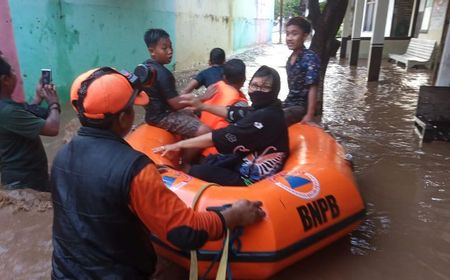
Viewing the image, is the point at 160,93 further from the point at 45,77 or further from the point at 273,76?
the point at 273,76

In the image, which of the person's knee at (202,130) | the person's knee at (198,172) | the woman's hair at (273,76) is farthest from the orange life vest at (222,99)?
the woman's hair at (273,76)

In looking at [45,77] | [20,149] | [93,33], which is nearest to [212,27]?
[93,33]

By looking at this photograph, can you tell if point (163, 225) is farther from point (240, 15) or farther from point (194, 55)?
point (240, 15)

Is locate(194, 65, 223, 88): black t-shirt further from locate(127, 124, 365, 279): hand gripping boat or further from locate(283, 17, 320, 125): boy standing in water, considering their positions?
locate(127, 124, 365, 279): hand gripping boat

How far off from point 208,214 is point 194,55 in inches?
453

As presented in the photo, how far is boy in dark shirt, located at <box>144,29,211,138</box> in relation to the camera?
10.3 feet

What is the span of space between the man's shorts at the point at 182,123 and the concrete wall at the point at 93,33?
3198 mm

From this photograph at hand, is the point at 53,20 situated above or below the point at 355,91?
above

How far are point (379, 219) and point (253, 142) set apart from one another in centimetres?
144

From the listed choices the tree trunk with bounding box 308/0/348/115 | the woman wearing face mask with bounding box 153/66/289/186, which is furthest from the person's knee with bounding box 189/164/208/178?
the tree trunk with bounding box 308/0/348/115

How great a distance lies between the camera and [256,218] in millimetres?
1929

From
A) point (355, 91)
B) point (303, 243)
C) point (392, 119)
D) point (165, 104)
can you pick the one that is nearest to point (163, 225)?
point (303, 243)

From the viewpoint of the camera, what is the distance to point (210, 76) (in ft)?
14.4

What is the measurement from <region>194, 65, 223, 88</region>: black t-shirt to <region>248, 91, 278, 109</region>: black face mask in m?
1.97
